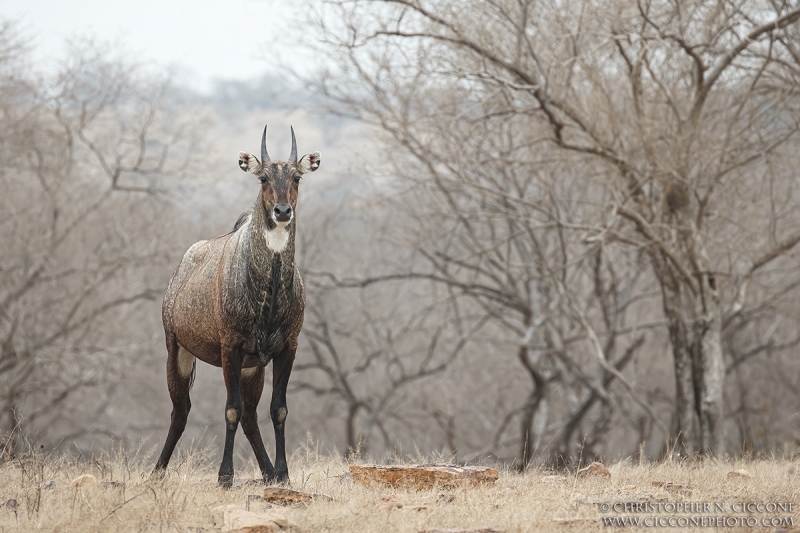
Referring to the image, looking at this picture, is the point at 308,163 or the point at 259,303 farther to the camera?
the point at 308,163

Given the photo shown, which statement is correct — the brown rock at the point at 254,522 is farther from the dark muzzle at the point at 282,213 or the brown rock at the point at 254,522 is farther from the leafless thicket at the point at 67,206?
the leafless thicket at the point at 67,206

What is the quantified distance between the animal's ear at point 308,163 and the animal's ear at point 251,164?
31 cm

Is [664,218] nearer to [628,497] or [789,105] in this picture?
[789,105]

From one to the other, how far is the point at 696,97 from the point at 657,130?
3.20 ft

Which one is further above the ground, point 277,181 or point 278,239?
point 277,181

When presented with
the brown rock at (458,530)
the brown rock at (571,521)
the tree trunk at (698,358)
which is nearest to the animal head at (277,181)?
the brown rock at (458,530)

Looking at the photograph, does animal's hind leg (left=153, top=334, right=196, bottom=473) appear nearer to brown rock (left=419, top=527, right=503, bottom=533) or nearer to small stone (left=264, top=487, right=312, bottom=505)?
small stone (left=264, top=487, right=312, bottom=505)

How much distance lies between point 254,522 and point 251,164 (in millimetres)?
2921

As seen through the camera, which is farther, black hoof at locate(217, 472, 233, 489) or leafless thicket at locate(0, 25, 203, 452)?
leafless thicket at locate(0, 25, 203, 452)

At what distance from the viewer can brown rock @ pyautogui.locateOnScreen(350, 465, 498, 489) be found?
689cm

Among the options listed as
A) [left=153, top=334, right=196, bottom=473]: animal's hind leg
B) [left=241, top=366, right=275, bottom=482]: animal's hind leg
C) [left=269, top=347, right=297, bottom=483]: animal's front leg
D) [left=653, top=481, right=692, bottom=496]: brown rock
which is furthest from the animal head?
[left=653, top=481, right=692, bottom=496]: brown rock

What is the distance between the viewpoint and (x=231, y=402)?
23.4 feet

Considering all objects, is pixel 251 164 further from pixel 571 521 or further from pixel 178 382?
pixel 571 521

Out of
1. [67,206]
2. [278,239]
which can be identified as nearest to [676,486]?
[278,239]
